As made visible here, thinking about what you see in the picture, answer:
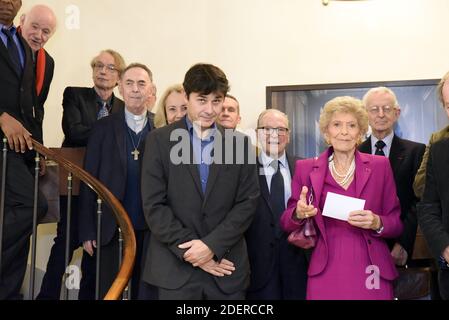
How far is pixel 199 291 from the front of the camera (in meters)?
2.73

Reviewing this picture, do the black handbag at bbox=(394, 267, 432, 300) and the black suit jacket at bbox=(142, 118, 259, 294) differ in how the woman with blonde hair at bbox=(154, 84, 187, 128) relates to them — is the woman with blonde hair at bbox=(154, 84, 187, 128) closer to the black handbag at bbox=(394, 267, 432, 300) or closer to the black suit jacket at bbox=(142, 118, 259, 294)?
the black suit jacket at bbox=(142, 118, 259, 294)

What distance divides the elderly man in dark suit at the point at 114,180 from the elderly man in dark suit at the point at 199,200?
26.8 inches

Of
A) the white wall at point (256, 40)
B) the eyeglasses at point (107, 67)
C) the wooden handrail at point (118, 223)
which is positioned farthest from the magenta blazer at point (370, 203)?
the white wall at point (256, 40)

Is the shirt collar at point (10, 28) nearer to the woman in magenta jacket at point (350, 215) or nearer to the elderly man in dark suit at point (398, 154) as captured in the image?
the woman in magenta jacket at point (350, 215)

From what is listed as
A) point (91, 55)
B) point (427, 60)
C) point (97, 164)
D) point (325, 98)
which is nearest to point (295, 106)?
point (325, 98)

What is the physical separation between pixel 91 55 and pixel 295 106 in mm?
2212

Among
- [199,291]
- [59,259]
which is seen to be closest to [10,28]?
[59,259]

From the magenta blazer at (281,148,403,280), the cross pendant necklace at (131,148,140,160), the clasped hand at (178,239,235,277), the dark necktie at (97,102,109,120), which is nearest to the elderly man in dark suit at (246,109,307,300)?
the magenta blazer at (281,148,403,280)

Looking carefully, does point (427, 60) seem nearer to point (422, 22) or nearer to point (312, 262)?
point (422, 22)

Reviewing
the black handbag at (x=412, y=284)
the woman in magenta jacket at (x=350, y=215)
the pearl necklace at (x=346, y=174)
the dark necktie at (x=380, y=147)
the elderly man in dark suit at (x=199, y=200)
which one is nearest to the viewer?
the elderly man in dark suit at (x=199, y=200)

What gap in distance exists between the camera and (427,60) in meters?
5.48

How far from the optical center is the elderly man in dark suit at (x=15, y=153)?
338 centimetres

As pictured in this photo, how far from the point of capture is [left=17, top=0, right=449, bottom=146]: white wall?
5566mm
